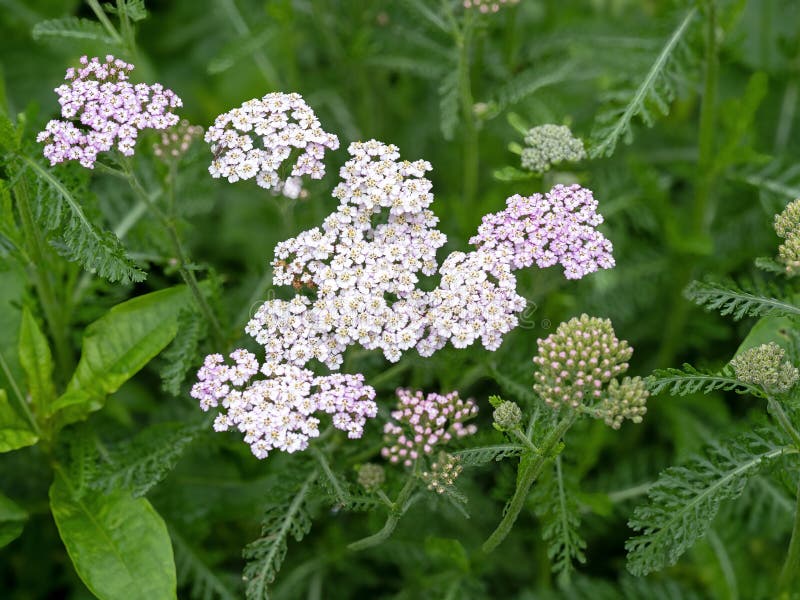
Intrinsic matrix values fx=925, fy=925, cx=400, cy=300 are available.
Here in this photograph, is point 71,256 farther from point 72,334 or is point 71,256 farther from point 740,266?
point 740,266

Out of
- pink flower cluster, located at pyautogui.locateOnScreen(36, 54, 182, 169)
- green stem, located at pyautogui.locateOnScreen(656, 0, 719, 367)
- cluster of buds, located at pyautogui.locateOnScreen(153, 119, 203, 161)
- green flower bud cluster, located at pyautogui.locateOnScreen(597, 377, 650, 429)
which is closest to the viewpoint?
green flower bud cluster, located at pyautogui.locateOnScreen(597, 377, 650, 429)

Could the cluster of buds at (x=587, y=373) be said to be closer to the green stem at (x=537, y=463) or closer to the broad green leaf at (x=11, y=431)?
the green stem at (x=537, y=463)

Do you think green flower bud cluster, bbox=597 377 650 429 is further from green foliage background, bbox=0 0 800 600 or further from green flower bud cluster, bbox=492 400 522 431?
green foliage background, bbox=0 0 800 600

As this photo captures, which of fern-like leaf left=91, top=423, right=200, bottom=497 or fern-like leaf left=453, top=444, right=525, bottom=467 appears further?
fern-like leaf left=91, top=423, right=200, bottom=497

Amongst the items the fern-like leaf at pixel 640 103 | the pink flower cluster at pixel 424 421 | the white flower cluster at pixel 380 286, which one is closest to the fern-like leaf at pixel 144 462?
the white flower cluster at pixel 380 286

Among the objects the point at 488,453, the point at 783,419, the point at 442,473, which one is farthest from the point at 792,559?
the point at 442,473

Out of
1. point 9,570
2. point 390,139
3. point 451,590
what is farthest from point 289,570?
point 390,139

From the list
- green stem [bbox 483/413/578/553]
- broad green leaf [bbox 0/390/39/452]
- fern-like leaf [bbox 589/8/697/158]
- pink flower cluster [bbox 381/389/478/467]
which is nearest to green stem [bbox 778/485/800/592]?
green stem [bbox 483/413/578/553]

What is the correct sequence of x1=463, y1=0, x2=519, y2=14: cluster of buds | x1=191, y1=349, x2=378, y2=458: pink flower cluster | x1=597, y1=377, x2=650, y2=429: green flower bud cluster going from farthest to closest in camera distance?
1. x1=463, y1=0, x2=519, y2=14: cluster of buds
2. x1=191, y1=349, x2=378, y2=458: pink flower cluster
3. x1=597, y1=377, x2=650, y2=429: green flower bud cluster
